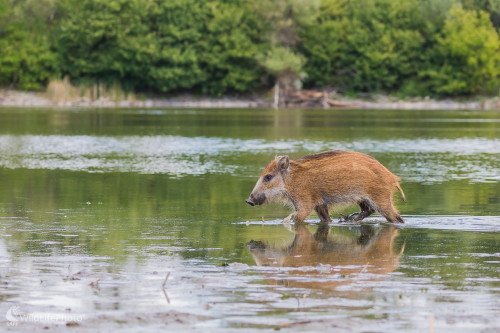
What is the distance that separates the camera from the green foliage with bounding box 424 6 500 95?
3947 inches

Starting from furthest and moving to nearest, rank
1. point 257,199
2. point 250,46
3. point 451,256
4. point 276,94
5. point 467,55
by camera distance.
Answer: point 250,46 → point 276,94 → point 467,55 → point 257,199 → point 451,256

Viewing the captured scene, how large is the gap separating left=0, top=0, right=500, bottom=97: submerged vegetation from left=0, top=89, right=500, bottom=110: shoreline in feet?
4.63

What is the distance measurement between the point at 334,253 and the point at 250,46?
95.8 meters

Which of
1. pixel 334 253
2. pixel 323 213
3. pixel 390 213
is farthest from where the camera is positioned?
pixel 323 213

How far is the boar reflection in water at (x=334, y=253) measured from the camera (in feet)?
35.3

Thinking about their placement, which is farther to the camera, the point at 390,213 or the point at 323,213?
the point at 323,213

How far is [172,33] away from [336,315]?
99479mm

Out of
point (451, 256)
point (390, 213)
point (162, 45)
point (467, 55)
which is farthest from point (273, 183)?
point (162, 45)

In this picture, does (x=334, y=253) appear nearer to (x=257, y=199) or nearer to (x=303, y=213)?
(x=303, y=213)

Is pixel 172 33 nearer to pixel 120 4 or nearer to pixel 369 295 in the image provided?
pixel 120 4

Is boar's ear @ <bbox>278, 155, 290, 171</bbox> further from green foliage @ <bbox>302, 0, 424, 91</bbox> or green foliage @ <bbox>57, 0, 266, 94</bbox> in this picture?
green foliage @ <bbox>302, 0, 424, 91</bbox>

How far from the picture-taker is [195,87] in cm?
10925

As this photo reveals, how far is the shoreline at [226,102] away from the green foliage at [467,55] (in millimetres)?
1719

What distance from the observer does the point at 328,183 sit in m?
14.7
